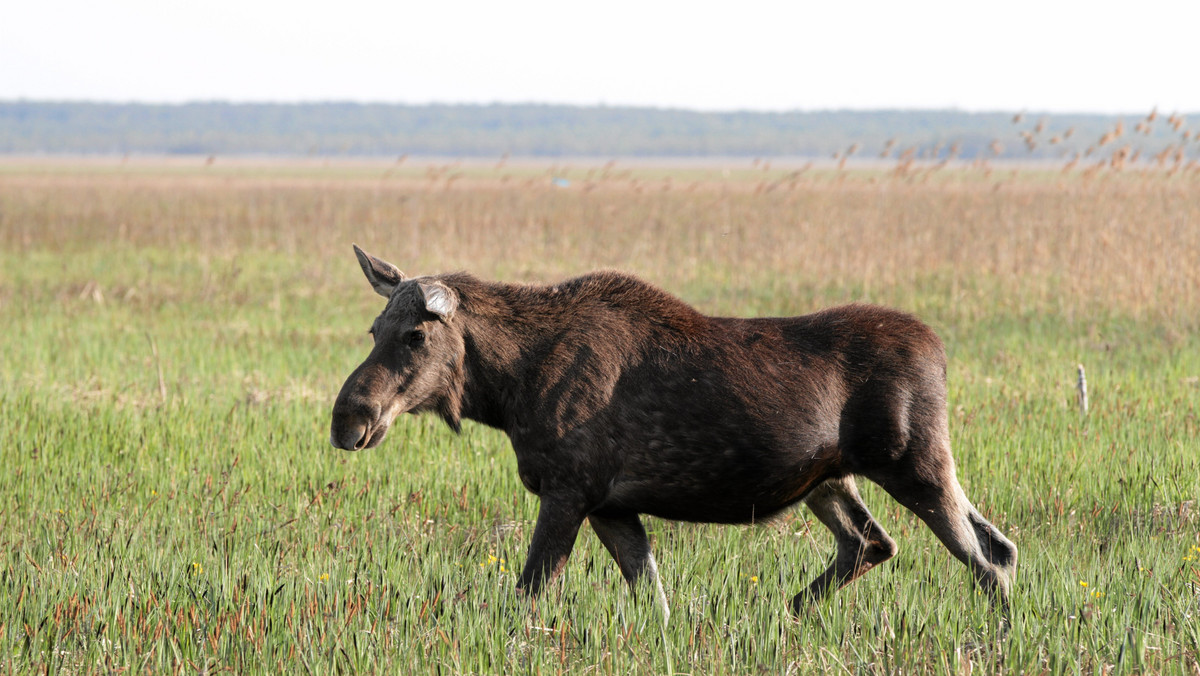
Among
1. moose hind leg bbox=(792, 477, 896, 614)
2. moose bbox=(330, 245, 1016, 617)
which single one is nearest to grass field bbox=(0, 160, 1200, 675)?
moose hind leg bbox=(792, 477, 896, 614)

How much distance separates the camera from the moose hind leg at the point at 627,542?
4.82 m

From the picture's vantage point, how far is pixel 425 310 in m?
4.79

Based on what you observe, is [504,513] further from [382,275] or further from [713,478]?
[713,478]

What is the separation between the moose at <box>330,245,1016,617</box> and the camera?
15.2ft

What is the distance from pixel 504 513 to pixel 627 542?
5.80 feet

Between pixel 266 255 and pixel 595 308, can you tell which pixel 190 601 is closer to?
pixel 595 308

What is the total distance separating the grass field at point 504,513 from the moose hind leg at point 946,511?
0.14 meters

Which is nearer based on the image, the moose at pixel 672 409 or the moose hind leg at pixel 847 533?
the moose at pixel 672 409

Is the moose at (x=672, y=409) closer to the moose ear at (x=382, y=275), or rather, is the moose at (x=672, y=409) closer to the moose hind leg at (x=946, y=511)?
the moose hind leg at (x=946, y=511)

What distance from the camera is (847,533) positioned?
16.9 feet

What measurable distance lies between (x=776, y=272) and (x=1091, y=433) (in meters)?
10.1

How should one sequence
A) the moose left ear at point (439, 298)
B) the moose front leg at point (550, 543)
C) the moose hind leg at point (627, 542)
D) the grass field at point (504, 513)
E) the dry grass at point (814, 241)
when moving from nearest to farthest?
the grass field at point (504, 513), the moose front leg at point (550, 543), the moose left ear at point (439, 298), the moose hind leg at point (627, 542), the dry grass at point (814, 241)

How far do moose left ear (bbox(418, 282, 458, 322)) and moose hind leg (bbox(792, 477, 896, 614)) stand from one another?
1.89 m

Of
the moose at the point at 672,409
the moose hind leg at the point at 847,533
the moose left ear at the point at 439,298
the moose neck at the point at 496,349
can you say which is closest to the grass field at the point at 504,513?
the moose hind leg at the point at 847,533
